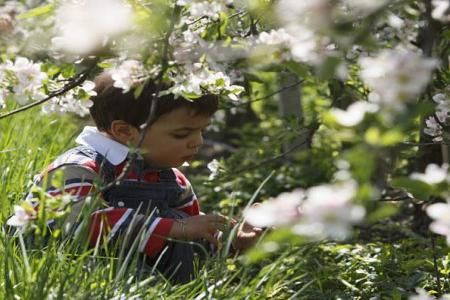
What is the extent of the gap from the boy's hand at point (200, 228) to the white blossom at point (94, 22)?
2.57 feet

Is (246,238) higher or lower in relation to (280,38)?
lower

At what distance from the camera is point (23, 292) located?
77.3 inches

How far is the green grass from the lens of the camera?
6.53 ft

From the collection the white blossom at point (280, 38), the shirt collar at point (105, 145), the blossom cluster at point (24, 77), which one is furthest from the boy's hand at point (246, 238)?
the white blossom at point (280, 38)

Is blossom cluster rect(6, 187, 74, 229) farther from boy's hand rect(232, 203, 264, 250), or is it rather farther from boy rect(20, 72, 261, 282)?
boy's hand rect(232, 203, 264, 250)

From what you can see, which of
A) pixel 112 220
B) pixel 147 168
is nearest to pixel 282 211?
pixel 112 220

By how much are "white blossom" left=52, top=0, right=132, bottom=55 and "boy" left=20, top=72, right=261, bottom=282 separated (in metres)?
0.74

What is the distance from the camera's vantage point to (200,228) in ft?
8.27

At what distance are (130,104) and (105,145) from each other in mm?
148

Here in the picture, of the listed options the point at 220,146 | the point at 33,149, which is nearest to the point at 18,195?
the point at 33,149

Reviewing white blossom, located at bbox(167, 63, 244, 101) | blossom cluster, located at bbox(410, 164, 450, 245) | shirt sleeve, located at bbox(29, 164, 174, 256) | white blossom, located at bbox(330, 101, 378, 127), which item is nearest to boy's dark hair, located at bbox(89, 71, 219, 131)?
shirt sleeve, located at bbox(29, 164, 174, 256)

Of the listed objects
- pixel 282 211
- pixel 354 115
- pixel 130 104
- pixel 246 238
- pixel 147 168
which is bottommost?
pixel 246 238

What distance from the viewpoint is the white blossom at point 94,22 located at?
1697 mm

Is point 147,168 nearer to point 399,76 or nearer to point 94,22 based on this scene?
point 94,22
